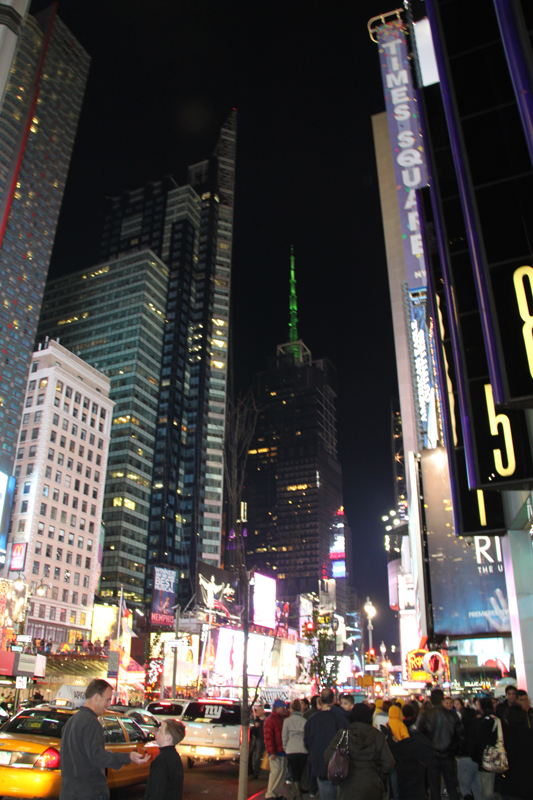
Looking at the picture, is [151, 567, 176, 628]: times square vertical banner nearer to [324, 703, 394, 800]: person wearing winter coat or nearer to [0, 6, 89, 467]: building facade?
[0, 6, 89, 467]: building facade


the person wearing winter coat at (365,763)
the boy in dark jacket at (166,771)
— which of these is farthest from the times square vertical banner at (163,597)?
the boy in dark jacket at (166,771)

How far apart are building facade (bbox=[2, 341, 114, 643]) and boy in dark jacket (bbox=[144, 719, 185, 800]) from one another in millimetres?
83648

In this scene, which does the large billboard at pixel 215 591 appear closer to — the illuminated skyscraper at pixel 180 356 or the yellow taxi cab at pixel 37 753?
the illuminated skyscraper at pixel 180 356

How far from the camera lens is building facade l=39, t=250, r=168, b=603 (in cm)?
11875

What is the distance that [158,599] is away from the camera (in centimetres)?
6556

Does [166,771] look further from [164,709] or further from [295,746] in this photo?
[164,709]

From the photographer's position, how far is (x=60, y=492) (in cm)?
9631

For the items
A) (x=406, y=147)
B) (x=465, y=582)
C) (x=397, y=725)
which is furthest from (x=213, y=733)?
(x=406, y=147)

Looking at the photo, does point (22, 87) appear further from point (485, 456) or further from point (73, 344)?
point (485, 456)

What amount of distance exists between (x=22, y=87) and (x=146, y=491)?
10597cm

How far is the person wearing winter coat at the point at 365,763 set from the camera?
272 inches

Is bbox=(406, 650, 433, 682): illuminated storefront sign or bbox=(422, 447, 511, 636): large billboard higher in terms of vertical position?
bbox=(422, 447, 511, 636): large billboard

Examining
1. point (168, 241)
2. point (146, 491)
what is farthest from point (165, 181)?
point (146, 491)

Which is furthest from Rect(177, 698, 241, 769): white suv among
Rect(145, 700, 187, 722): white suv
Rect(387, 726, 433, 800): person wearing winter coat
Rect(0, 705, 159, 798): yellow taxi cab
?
Rect(387, 726, 433, 800): person wearing winter coat
